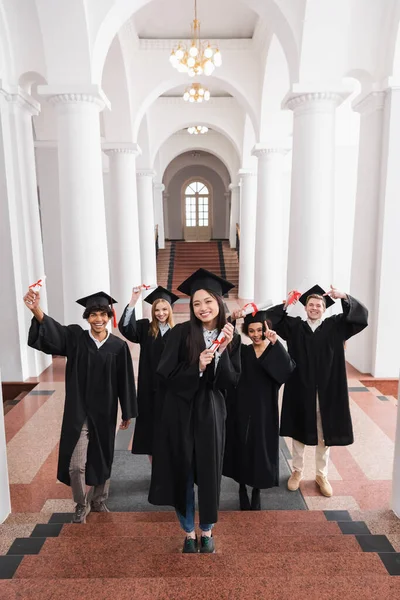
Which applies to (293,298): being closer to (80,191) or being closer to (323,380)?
(323,380)

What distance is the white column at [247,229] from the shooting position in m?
14.9

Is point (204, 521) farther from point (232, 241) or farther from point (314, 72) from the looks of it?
point (232, 241)

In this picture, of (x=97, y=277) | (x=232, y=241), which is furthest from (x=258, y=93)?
(x=232, y=241)

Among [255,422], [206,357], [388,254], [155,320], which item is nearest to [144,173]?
[388,254]

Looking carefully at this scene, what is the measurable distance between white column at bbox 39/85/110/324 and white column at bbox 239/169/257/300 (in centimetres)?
909

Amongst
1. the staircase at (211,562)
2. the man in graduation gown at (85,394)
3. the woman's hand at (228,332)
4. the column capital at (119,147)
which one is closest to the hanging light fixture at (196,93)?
the column capital at (119,147)

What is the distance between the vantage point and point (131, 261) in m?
11.4

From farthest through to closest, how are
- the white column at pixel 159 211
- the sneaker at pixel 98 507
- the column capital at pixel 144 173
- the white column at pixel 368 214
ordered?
1. the white column at pixel 159 211
2. the column capital at pixel 144 173
3. the white column at pixel 368 214
4. the sneaker at pixel 98 507

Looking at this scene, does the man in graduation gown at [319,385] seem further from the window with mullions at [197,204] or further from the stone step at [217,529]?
the window with mullions at [197,204]

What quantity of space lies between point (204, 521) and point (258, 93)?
401 inches

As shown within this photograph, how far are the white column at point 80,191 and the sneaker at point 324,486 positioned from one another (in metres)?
3.87

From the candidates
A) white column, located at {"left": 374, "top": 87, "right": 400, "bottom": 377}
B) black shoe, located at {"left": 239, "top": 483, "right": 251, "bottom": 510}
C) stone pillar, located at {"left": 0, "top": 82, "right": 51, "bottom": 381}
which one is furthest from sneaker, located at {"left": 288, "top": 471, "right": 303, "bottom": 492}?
stone pillar, located at {"left": 0, "top": 82, "right": 51, "bottom": 381}

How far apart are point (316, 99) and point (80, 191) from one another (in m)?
3.43

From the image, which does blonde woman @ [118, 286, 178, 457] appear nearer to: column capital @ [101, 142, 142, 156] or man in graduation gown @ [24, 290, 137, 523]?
man in graduation gown @ [24, 290, 137, 523]
